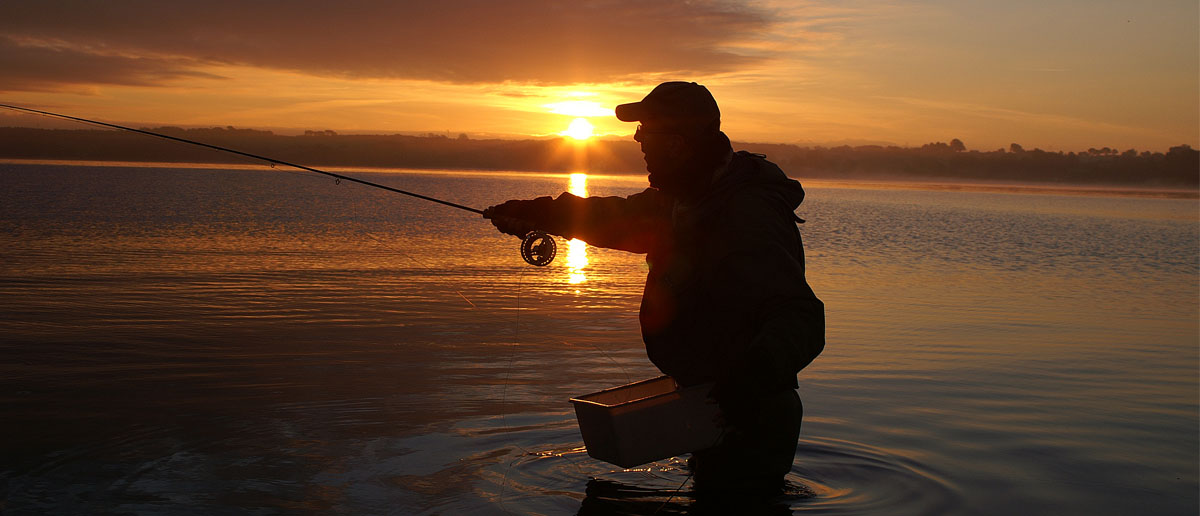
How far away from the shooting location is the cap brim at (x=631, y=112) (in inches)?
160

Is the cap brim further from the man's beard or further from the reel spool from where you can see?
the reel spool

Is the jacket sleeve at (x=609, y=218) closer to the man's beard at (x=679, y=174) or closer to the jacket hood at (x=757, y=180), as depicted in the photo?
the man's beard at (x=679, y=174)

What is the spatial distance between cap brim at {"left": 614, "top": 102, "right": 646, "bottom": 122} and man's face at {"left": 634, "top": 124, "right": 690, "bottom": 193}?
4 cm

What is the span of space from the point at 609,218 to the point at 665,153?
687 millimetres

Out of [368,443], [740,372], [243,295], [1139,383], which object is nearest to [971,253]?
[1139,383]

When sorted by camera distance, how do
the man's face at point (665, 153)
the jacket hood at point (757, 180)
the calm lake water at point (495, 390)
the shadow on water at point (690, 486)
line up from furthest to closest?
the calm lake water at point (495, 390)
the shadow on water at point (690, 486)
the man's face at point (665, 153)
the jacket hood at point (757, 180)

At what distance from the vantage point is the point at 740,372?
11.4 ft

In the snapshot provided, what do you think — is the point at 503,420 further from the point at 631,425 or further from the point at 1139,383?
the point at 1139,383

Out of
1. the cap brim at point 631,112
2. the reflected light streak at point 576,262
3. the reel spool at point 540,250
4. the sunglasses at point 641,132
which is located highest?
the cap brim at point 631,112

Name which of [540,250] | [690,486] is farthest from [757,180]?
[690,486]

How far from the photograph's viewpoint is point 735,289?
12.6 ft

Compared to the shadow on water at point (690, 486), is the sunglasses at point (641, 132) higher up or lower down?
higher up

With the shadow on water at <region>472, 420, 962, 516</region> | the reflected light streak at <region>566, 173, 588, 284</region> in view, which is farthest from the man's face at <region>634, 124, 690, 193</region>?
the reflected light streak at <region>566, 173, 588, 284</region>

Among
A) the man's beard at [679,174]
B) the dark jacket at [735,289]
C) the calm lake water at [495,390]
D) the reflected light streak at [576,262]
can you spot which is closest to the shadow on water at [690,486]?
the calm lake water at [495,390]
